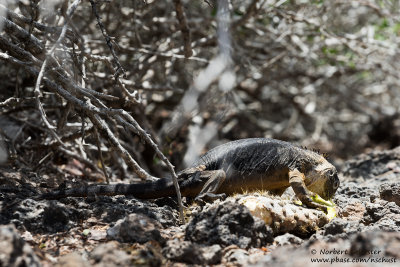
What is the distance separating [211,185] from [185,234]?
1014mm

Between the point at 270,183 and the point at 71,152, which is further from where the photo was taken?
the point at 71,152

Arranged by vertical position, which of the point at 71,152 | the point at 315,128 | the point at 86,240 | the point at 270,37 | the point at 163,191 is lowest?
the point at 86,240

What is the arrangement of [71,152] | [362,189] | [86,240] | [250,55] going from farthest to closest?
[250,55], [71,152], [362,189], [86,240]

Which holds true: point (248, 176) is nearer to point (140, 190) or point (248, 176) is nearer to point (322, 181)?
point (322, 181)

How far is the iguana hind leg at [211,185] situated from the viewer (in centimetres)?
444

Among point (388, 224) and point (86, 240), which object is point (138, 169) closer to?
point (86, 240)

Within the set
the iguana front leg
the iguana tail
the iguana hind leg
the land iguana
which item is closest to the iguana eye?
the land iguana

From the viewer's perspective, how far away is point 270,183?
4.89 metres

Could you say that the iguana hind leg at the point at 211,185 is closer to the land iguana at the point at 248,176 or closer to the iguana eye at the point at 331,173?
the land iguana at the point at 248,176

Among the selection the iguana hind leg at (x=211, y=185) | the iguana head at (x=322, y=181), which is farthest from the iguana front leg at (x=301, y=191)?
the iguana hind leg at (x=211, y=185)

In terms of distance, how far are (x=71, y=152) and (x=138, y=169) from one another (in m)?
1.69

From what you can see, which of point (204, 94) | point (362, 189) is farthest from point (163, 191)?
point (204, 94)

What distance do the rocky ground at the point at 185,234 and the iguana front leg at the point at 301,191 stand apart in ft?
0.94

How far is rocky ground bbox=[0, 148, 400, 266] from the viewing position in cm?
290
